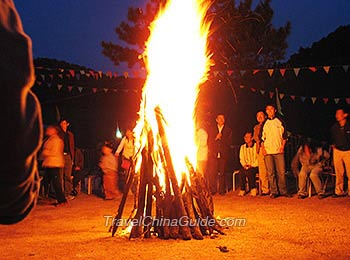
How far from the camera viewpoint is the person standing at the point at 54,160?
34.5 feet

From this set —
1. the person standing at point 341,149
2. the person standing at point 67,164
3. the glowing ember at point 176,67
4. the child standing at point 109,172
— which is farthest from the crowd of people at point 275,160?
the glowing ember at point 176,67

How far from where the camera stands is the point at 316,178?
11180 millimetres

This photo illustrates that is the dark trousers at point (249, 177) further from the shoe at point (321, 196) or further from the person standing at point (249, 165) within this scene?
the shoe at point (321, 196)

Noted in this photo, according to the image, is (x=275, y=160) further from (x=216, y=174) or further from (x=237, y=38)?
(x=237, y=38)

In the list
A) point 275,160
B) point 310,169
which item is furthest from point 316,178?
point 275,160

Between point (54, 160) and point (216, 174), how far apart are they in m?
4.04

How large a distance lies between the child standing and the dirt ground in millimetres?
1920

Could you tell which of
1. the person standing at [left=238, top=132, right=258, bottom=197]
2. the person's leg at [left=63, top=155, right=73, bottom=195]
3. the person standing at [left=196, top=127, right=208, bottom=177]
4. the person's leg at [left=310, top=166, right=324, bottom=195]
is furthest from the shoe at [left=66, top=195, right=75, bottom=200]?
the person's leg at [left=310, top=166, right=324, bottom=195]

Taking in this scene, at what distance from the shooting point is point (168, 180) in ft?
21.8

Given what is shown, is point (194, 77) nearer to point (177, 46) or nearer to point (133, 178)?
point (177, 46)

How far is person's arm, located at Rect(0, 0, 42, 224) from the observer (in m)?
0.85

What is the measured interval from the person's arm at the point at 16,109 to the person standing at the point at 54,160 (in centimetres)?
978

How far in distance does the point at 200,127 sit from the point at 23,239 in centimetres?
652

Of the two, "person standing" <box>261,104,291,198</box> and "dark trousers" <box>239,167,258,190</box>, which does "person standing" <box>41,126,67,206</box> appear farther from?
"person standing" <box>261,104,291,198</box>
